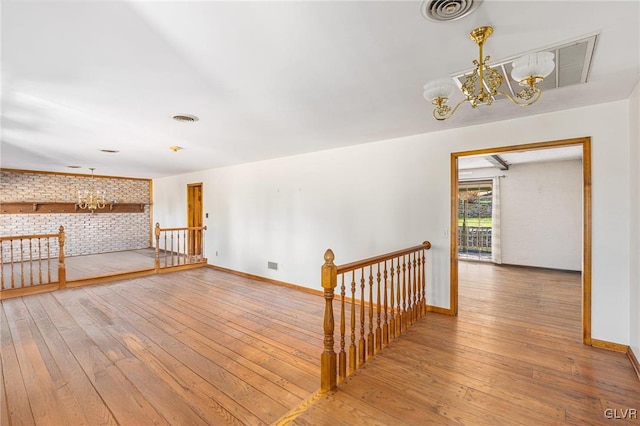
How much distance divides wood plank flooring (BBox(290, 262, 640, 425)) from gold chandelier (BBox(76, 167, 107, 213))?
8.80 m

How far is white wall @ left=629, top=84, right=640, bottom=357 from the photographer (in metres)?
2.39

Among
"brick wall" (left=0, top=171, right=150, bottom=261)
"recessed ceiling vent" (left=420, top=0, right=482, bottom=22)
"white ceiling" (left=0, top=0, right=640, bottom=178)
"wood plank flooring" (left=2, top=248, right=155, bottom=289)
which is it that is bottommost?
"wood plank flooring" (left=2, top=248, right=155, bottom=289)

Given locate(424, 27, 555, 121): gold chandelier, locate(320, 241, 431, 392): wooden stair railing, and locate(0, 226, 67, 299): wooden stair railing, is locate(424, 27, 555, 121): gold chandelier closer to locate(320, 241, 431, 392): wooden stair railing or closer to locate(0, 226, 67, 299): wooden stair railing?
locate(320, 241, 431, 392): wooden stair railing

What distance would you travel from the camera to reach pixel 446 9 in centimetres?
146

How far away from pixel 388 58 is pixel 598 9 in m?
1.09

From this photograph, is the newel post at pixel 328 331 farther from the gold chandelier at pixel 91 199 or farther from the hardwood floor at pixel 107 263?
the gold chandelier at pixel 91 199

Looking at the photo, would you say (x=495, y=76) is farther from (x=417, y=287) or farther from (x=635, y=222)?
(x=417, y=287)

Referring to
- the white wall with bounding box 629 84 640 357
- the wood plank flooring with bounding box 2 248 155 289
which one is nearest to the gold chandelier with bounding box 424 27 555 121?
the white wall with bounding box 629 84 640 357

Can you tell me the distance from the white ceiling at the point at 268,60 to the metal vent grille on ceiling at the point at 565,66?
0.07 m

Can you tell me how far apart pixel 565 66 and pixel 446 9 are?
1302 millimetres

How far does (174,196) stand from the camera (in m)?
8.41

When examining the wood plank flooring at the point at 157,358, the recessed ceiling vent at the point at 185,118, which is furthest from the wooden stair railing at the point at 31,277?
the recessed ceiling vent at the point at 185,118

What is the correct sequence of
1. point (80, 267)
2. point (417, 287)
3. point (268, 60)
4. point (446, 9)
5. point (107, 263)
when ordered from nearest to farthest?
1. point (446, 9)
2. point (268, 60)
3. point (417, 287)
4. point (80, 267)
5. point (107, 263)

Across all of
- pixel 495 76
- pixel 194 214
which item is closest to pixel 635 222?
pixel 495 76
